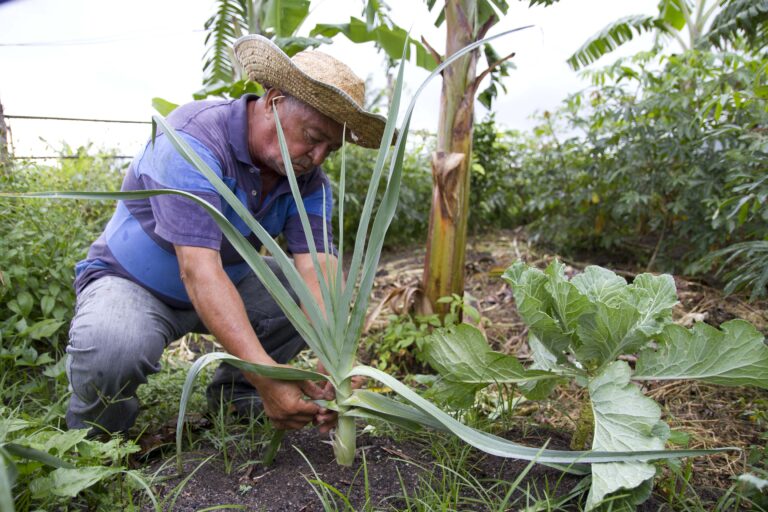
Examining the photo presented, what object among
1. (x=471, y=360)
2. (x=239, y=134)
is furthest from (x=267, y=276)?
→ (x=239, y=134)

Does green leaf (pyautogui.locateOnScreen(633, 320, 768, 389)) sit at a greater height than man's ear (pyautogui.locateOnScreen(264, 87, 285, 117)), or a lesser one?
lesser

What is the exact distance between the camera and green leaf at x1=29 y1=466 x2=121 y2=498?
3.41ft

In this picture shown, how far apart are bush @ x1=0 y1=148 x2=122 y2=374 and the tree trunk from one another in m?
1.53

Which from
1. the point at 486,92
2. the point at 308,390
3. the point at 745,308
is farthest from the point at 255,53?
the point at 745,308

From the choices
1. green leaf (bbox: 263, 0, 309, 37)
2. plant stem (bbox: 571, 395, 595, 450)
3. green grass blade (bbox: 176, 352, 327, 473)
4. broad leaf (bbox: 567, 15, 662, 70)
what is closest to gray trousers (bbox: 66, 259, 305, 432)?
green grass blade (bbox: 176, 352, 327, 473)

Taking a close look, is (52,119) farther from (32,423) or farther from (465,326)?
(465,326)

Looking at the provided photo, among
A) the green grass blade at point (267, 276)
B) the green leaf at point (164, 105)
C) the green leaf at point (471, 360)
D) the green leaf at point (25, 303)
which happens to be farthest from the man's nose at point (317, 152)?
the green leaf at point (164, 105)

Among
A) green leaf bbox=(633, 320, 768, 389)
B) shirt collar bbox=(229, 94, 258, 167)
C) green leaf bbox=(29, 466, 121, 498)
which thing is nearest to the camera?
green leaf bbox=(29, 466, 121, 498)

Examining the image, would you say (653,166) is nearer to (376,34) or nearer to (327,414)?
A: (376,34)

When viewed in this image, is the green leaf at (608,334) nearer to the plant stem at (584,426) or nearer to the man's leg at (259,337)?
the plant stem at (584,426)

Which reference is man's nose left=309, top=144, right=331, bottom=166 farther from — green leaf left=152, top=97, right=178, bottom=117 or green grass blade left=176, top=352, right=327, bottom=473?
green leaf left=152, top=97, right=178, bottom=117

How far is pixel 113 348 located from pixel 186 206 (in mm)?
475

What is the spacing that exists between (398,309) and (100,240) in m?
1.32

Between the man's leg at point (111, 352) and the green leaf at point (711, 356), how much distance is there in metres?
1.36
